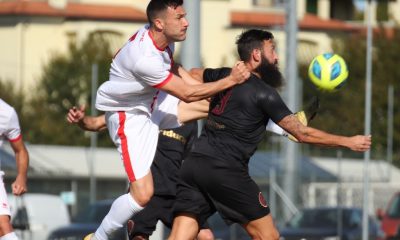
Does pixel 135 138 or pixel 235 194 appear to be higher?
pixel 135 138

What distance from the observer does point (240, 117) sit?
40.8 ft

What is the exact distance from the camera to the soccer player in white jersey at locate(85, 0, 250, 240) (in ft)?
40.8

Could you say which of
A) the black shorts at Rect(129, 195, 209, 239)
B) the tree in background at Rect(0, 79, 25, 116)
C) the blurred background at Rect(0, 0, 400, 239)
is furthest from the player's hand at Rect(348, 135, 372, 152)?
the tree in background at Rect(0, 79, 25, 116)

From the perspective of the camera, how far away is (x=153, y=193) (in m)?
13.3

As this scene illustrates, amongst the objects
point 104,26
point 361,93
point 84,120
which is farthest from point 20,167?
point 104,26

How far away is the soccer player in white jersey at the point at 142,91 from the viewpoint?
40.8ft

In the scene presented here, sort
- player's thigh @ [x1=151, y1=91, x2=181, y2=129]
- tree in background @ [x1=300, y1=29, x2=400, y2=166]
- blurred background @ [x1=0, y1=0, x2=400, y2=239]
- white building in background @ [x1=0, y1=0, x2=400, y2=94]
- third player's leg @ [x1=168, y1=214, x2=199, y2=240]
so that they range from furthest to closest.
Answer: white building in background @ [x1=0, y1=0, x2=400, y2=94] → tree in background @ [x1=300, y1=29, x2=400, y2=166] → blurred background @ [x1=0, y1=0, x2=400, y2=239] → player's thigh @ [x1=151, y1=91, x2=181, y2=129] → third player's leg @ [x1=168, y1=214, x2=199, y2=240]

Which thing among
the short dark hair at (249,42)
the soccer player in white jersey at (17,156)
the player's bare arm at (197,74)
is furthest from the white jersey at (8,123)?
the short dark hair at (249,42)

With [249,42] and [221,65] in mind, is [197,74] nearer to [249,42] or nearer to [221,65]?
[249,42]

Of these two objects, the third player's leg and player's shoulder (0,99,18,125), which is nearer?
the third player's leg

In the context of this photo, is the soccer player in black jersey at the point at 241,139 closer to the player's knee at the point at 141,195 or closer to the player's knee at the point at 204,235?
the player's knee at the point at 141,195

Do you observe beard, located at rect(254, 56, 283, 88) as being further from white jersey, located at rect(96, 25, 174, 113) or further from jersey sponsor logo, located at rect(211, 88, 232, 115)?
white jersey, located at rect(96, 25, 174, 113)

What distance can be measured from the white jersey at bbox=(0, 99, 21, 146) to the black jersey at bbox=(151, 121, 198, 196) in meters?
1.37

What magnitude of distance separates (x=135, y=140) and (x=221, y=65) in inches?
2063
